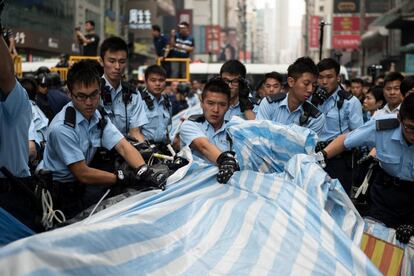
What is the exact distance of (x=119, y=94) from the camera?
586 centimetres

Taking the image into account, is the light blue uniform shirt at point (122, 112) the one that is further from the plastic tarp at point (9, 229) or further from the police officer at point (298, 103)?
the plastic tarp at point (9, 229)

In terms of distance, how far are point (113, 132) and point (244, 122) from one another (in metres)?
0.94

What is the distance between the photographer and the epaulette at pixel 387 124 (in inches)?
163

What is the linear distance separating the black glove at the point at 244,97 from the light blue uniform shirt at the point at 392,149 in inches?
79.7

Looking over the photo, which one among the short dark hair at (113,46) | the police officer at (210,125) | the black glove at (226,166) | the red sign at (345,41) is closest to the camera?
the black glove at (226,166)

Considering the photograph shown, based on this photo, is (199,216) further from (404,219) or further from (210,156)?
(404,219)

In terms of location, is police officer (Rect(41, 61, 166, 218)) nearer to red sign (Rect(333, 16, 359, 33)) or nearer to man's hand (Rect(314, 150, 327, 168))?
man's hand (Rect(314, 150, 327, 168))

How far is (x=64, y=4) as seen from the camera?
36250mm

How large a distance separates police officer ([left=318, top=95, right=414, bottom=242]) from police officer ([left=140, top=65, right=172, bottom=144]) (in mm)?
3055

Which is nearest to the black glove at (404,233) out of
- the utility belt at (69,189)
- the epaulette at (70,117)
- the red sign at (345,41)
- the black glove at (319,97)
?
the utility belt at (69,189)

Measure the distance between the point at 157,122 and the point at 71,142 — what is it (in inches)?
119

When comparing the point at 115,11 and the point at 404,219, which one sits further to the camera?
the point at 115,11

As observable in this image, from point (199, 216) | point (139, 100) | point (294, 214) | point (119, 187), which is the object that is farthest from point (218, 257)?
point (139, 100)

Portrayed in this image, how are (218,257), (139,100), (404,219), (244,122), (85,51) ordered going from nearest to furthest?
(218,257), (404,219), (244,122), (139,100), (85,51)
